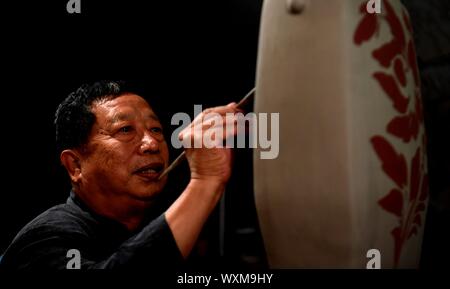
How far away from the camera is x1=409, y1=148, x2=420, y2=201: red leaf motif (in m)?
0.80

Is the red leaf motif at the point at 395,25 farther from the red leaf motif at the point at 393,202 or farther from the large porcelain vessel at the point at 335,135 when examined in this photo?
the red leaf motif at the point at 393,202

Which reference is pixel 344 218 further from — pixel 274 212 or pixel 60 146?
pixel 60 146

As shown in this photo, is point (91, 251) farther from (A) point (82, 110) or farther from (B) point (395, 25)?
(B) point (395, 25)

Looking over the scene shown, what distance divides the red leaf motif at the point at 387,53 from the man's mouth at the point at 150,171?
56cm

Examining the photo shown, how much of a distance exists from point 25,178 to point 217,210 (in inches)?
28.6

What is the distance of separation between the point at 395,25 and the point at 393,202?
0.33 m

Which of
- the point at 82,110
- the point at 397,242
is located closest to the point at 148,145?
the point at 82,110

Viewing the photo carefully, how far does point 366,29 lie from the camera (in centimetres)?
Result: 75

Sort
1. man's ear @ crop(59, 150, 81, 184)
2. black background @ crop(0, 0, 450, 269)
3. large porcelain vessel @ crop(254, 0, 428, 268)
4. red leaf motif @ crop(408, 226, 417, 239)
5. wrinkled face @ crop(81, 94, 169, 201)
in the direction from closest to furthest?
1. large porcelain vessel @ crop(254, 0, 428, 268)
2. red leaf motif @ crop(408, 226, 417, 239)
3. wrinkled face @ crop(81, 94, 169, 201)
4. man's ear @ crop(59, 150, 81, 184)
5. black background @ crop(0, 0, 450, 269)

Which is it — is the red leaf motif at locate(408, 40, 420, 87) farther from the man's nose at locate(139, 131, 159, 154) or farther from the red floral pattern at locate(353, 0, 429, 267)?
the man's nose at locate(139, 131, 159, 154)

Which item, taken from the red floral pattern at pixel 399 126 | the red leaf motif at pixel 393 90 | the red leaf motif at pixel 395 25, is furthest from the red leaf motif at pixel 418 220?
the red leaf motif at pixel 395 25

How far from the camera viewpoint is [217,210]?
165 centimetres

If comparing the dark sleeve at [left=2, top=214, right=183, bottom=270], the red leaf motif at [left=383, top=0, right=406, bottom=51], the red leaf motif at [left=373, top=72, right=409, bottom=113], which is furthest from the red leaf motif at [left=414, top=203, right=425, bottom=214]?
the dark sleeve at [left=2, top=214, right=183, bottom=270]

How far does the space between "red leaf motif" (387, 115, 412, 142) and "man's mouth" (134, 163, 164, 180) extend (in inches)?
21.4
